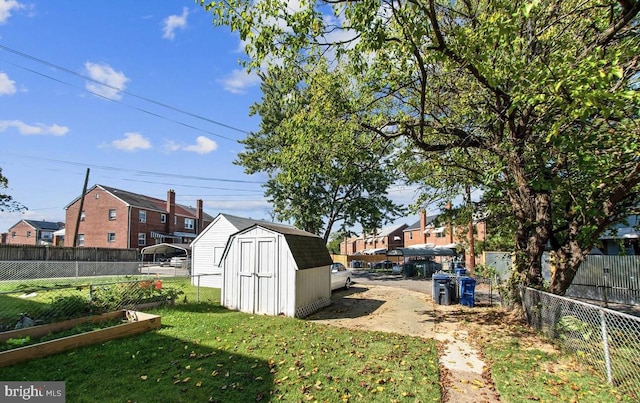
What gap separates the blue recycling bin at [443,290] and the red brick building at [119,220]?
35016mm

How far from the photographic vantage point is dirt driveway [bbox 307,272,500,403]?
519cm

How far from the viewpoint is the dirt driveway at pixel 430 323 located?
5188mm

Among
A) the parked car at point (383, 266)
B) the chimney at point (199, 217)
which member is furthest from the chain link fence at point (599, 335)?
the chimney at point (199, 217)

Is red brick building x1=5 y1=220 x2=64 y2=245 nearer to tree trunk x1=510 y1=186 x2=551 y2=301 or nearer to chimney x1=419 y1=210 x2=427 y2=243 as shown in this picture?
chimney x1=419 y1=210 x2=427 y2=243

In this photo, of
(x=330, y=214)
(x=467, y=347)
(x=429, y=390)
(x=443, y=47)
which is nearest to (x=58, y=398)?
(x=429, y=390)

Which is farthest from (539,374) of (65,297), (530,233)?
(65,297)

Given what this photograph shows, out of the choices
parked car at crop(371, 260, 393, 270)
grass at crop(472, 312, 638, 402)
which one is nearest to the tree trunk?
grass at crop(472, 312, 638, 402)

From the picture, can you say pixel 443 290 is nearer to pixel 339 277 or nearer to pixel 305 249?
pixel 339 277

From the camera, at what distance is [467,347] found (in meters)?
7.22

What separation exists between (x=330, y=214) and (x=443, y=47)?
22642 millimetres

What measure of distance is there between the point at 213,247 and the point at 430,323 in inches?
563

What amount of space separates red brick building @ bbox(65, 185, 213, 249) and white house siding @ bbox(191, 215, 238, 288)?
21.1 metres

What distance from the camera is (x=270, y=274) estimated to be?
10.8 meters

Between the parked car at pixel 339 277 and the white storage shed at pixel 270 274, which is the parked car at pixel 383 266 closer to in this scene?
the parked car at pixel 339 277
